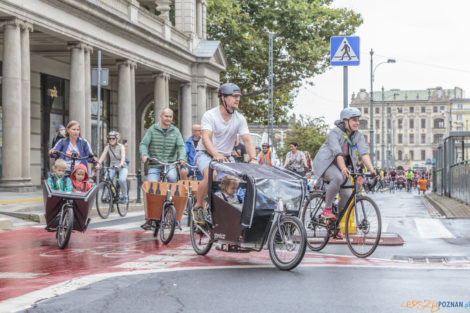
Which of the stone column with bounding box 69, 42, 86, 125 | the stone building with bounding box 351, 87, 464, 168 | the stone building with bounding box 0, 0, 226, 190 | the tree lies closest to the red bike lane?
the stone building with bounding box 0, 0, 226, 190

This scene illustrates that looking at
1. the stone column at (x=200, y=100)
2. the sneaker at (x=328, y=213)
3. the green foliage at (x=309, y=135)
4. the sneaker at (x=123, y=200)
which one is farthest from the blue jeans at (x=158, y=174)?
the green foliage at (x=309, y=135)

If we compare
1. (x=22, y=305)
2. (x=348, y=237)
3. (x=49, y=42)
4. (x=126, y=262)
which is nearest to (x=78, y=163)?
(x=126, y=262)

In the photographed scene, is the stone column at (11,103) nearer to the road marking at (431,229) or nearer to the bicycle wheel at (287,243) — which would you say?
the road marking at (431,229)

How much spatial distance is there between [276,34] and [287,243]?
108 ft

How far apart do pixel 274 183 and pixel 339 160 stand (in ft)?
5.37

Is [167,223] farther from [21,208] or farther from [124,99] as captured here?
[124,99]

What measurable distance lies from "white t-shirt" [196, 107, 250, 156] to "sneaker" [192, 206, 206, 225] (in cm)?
70

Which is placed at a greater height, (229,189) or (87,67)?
(87,67)

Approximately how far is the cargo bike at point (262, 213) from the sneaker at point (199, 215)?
243mm

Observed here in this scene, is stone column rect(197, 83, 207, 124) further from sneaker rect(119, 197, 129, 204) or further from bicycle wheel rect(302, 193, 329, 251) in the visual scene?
bicycle wheel rect(302, 193, 329, 251)

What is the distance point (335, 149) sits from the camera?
893 cm

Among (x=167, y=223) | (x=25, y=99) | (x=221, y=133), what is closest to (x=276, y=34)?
(x=25, y=99)

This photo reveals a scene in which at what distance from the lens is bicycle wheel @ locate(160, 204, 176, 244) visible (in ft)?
32.3

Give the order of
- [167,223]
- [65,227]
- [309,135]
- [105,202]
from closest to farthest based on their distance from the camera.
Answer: [65,227], [167,223], [105,202], [309,135]
